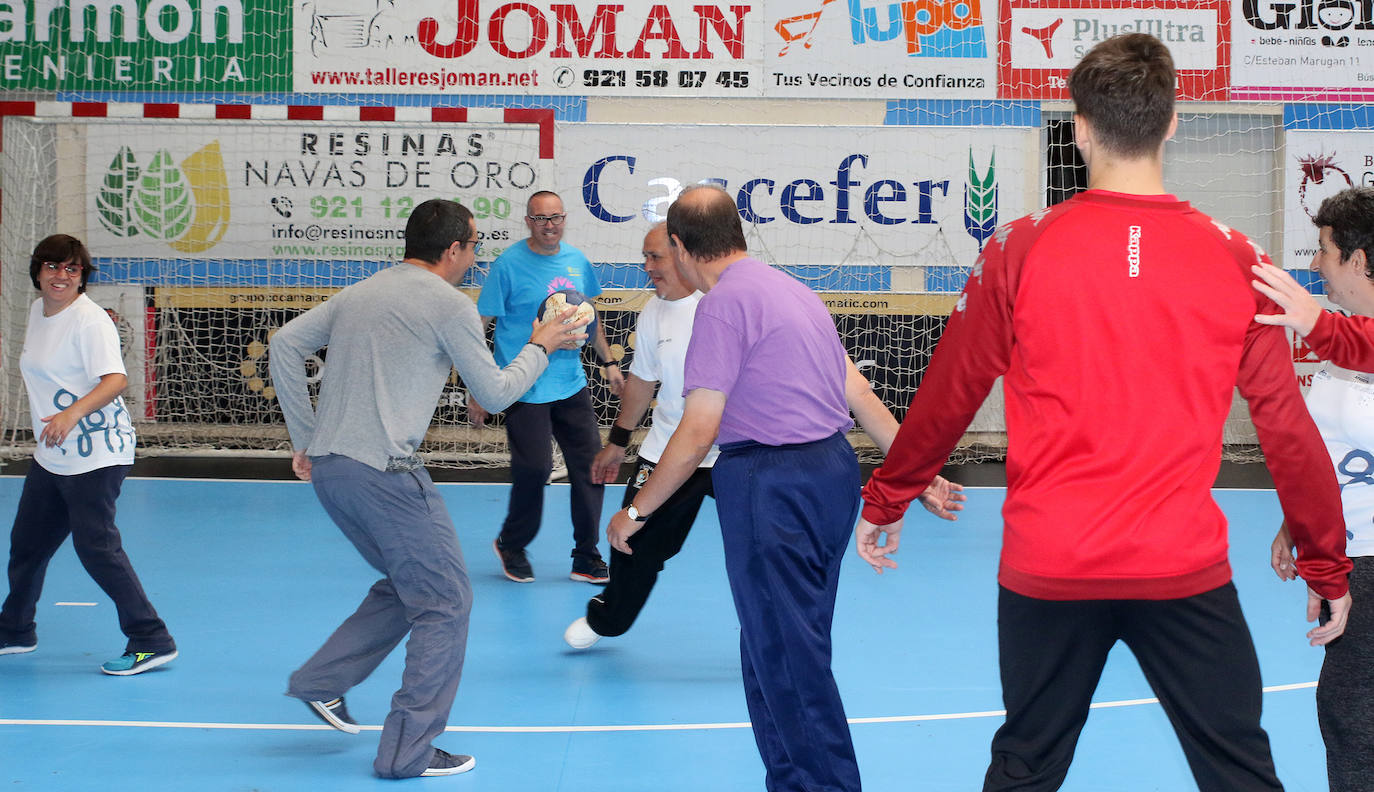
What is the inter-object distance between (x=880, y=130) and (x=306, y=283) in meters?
5.69

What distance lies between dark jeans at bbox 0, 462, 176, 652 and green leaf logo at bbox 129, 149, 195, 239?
7.14 metres

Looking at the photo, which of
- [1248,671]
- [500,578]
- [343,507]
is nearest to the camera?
[1248,671]

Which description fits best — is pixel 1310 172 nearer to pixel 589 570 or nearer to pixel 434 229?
pixel 589 570

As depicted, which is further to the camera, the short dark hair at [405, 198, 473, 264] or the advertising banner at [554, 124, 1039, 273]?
the advertising banner at [554, 124, 1039, 273]

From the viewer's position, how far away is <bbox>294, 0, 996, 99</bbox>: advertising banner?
37.8 ft

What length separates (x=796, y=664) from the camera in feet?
10.7

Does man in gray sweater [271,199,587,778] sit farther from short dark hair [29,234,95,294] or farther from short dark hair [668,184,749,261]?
short dark hair [29,234,95,294]

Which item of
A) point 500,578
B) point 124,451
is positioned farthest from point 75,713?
point 500,578

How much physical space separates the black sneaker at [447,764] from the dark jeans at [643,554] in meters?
1.08

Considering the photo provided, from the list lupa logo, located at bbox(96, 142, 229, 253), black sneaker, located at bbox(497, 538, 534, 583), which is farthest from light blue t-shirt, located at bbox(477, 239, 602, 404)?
lupa logo, located at bbox(96, 142, 229, 253)

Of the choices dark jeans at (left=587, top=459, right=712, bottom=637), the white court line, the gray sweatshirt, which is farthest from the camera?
dark jeans at (left=587, top=459, right=712, bottom=637)

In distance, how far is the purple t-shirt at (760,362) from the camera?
3.27m

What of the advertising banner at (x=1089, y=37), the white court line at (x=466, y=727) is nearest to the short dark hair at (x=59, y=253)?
the white court line at (x=466, y=727)

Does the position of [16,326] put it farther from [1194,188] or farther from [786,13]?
[1194,188]
